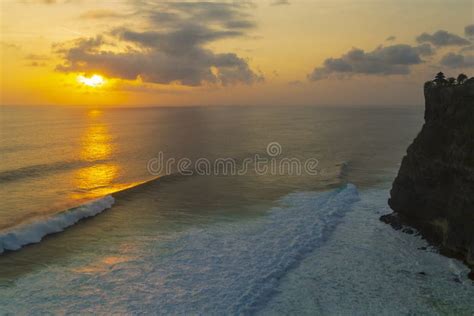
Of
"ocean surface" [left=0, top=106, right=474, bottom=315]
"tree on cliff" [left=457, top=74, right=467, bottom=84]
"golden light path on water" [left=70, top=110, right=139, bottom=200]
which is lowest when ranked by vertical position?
"ocean surface" [left=0, top=106, right=474, bottom=315]

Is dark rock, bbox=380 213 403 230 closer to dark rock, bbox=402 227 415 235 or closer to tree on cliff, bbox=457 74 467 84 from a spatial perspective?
dark rock, bbox=402 227 415 235

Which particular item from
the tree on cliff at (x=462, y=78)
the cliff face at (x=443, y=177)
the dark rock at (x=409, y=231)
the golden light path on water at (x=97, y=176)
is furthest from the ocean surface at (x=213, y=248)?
the tree on cliff at (x=462, y=78)

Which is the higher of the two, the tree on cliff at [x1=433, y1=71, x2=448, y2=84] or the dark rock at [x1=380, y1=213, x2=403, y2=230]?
A: the tree on cliff at [x1=433, y1=71, x2=448, y2=84]

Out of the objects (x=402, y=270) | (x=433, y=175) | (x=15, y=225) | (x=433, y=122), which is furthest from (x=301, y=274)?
(x=15, y=225)

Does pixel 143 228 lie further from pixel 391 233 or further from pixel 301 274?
pixel 391 233

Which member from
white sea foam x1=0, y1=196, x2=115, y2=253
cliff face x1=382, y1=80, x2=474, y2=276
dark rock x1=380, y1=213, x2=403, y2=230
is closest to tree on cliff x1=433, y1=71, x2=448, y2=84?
cliff face x1=382, y1=80, x2=474, y2=276

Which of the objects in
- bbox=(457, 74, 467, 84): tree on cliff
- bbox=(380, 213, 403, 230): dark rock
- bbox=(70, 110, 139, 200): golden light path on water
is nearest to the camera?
bbox=(457, 74, 467, 84): tree on cliff
